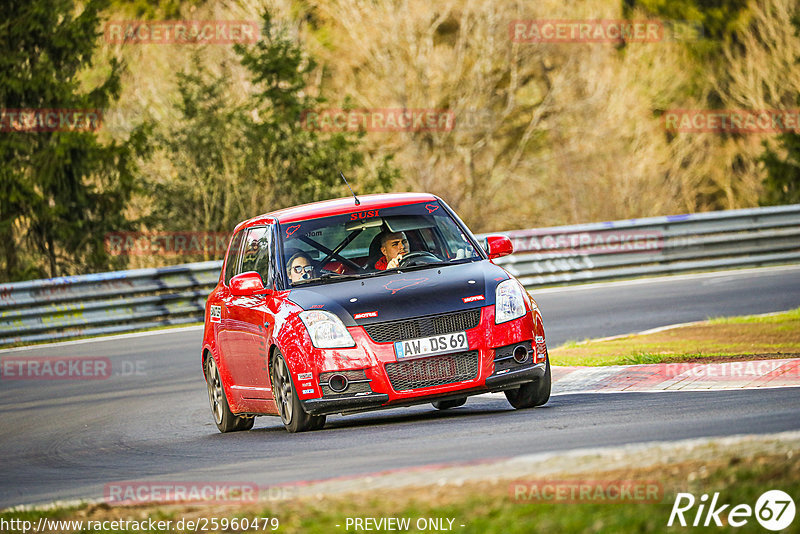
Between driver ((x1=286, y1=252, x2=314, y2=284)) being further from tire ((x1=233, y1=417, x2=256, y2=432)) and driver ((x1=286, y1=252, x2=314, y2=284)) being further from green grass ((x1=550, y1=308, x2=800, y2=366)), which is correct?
green grass ((x1=550, y1=308, x2=800, y2=366))

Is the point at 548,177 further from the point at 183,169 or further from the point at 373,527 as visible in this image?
the point at 373,527

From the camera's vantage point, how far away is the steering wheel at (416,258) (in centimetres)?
1039

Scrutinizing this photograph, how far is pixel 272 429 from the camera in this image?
1098 centimetres

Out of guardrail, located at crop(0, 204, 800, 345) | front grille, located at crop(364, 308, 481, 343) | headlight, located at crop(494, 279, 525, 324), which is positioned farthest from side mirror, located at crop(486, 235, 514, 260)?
guardrail, located at crop(0, 204, 800, 345)

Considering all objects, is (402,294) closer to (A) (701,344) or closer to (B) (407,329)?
(B) (407,329)

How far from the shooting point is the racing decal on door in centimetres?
1143

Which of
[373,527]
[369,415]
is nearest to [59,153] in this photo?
[369,415]

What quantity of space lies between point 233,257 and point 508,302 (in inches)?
128

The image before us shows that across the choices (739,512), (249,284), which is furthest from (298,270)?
(739,512)

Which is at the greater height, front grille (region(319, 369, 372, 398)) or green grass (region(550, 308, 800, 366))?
front grille (region(319, 369, 372, 398))

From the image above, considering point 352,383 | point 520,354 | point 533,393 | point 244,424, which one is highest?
point 520,354

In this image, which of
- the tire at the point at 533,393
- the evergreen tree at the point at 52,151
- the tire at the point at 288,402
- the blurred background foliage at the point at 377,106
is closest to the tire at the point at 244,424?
the tire at the point at 288,402

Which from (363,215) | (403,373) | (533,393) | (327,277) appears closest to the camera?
(403,373)

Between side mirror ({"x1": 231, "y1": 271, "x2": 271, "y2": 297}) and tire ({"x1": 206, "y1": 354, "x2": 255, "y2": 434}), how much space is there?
1.20m
